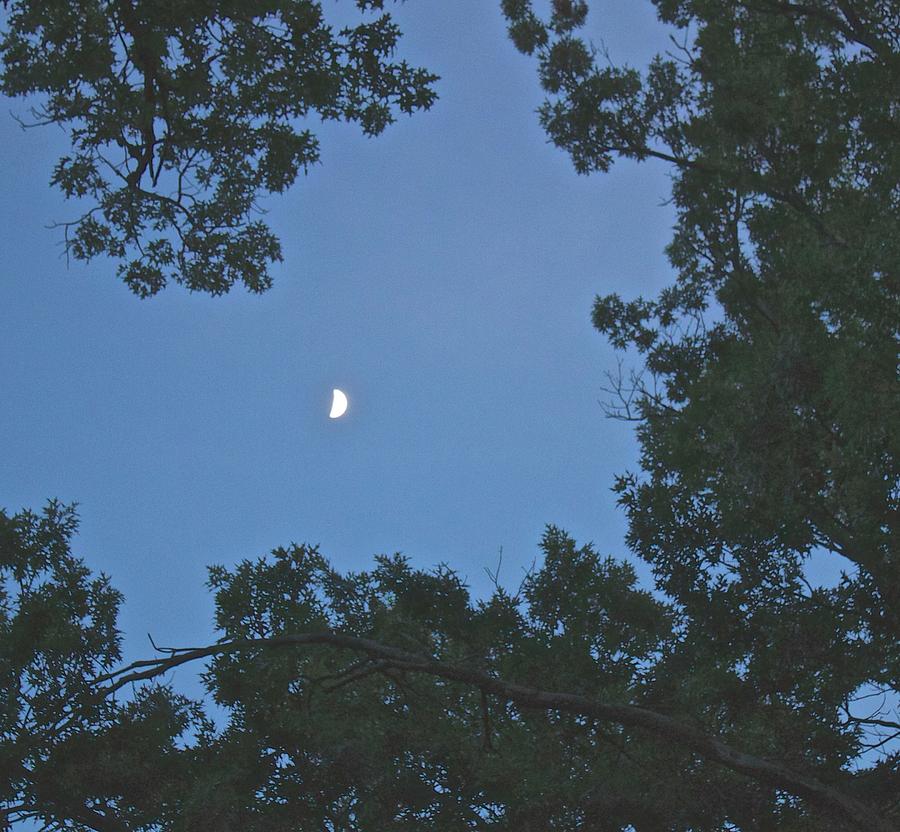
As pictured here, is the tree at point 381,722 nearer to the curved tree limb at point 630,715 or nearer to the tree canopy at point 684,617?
the tree canopy at point 684,617

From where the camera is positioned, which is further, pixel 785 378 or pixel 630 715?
pixel 785 378

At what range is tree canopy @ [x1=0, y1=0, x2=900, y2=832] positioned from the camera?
11.2 m

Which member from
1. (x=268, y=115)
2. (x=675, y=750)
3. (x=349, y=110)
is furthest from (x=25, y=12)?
(x=675, y=750)

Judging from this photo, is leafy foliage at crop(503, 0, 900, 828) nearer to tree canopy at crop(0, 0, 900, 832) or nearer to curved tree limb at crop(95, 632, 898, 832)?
tree canopy at crop(0, 0, 900, 832)

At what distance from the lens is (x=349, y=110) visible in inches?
502

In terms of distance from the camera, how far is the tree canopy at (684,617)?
11172 millimetres

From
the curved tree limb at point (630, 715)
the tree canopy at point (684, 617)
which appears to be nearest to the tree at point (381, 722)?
the tree canopy at point (684, 617)

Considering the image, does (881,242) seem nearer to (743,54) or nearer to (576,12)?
(743,54)

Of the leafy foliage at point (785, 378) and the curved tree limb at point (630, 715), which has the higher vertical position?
the leafy foliage at point (785, 378)

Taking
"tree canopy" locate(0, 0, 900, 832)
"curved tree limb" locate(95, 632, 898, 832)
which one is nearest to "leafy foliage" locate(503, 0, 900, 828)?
"tree canopy" locate(0, 0, 900, 832)

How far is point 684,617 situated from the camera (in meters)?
14.2

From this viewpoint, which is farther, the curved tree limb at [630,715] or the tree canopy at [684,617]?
the tree canopy at [684,617]

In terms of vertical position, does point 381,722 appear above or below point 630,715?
above

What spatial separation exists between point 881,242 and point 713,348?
30.8ft
